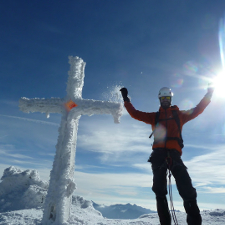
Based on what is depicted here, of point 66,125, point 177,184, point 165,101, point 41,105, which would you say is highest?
point 41,105

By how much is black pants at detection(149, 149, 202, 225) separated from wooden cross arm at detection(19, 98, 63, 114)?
591cm

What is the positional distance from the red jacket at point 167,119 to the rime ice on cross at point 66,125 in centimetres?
297

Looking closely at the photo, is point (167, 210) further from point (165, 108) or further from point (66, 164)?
point (66, 164)

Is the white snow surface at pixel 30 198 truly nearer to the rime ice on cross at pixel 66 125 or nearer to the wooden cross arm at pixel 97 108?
the rime ice on cross at pixel 66 125

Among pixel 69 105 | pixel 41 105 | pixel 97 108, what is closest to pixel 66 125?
pixel 69 105

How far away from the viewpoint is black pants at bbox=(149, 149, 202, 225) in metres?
3.92

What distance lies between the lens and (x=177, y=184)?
4.23 m

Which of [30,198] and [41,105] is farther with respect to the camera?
[30,198]

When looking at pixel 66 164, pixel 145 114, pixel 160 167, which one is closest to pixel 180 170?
pixel 160 167

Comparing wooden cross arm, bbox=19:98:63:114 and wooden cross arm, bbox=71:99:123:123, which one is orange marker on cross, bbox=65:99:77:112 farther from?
wooden cross arm, bbox=19:98:63:114

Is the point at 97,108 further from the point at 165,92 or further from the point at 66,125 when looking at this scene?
the point at 165,92

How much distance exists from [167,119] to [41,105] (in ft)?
22.0

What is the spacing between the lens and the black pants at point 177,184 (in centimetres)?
392

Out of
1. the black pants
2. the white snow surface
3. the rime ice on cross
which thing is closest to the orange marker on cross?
the rime ice on cross
